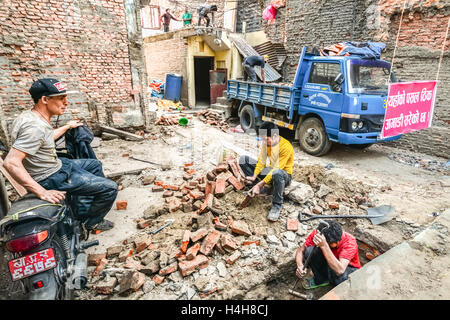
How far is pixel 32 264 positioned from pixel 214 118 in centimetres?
893

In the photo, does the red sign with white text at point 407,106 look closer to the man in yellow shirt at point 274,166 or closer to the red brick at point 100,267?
the man in yellow shirt at point 274,166

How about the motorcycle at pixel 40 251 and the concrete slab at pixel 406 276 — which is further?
the concrete slab at pixel 406 276

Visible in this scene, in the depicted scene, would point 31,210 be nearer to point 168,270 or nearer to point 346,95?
point 168,270

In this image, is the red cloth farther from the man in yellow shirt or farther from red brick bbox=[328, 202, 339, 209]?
red brick bbox=[328, 202, 339, 209]

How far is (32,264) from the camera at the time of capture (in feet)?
6.44

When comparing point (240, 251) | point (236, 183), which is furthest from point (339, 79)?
point (240, 251)

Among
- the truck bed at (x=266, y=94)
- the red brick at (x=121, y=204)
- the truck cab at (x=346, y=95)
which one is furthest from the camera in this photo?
the truck bed at (x=266, y=94)

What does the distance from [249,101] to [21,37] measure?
6425mm

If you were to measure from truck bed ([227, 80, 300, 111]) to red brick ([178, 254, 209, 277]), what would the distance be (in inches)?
211

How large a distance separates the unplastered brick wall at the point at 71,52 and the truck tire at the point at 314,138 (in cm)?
517

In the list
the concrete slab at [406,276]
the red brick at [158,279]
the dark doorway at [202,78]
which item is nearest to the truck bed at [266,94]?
the concrete slab at [406,276]

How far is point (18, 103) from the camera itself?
5.84 m

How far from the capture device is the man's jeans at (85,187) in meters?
2.72

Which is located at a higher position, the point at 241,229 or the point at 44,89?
the point at 44,89
